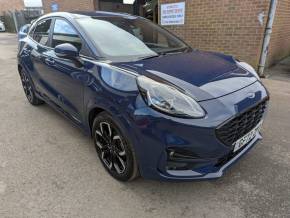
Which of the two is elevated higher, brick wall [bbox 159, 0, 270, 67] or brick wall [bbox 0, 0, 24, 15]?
brick wall [bbox 0, 0, 24, 15]

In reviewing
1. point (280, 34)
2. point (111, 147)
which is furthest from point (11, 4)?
point (111, 147)

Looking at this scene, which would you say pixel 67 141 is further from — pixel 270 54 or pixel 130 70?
pixel 270 54

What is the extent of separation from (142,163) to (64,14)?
223cm

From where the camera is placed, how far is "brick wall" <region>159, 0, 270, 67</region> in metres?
5.16

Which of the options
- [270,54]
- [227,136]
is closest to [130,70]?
[227,136]

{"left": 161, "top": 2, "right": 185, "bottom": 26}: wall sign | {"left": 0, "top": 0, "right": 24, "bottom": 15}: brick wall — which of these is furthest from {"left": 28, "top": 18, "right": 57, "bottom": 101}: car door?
{"left": 0, "top": 0, "right": 24, "bottom": 15}: brick wall

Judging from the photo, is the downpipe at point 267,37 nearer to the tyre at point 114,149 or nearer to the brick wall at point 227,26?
the brick wall at point 227,26

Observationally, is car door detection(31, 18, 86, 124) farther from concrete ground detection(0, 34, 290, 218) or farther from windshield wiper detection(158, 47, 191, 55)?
windshield wiper detection(158, 47, 191, 55)

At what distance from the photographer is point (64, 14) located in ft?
9.63

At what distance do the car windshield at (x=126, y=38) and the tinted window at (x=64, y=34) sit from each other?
145mm

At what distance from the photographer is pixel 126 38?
2609 mm

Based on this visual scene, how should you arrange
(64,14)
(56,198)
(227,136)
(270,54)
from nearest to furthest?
A: (227,136) < (56,198) < (64,14) < (270,54)

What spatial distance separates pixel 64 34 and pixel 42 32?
91cm

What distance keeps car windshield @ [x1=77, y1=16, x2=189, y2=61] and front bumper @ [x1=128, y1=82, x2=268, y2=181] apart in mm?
882
